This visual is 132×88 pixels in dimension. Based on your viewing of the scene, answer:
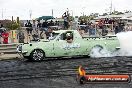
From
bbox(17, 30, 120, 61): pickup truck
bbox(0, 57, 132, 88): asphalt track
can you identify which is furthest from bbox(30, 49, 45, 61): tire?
bbox(0, 57, 132, 88): asphalt track

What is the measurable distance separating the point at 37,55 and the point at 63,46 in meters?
1.47

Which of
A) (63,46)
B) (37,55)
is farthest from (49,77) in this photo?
(63,46)

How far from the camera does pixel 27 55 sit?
63.8 ft

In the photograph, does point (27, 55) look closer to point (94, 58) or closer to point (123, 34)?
point (94, 58)

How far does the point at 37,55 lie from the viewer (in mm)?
19500

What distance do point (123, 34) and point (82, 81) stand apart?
14348 mm

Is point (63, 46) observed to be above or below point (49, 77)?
above

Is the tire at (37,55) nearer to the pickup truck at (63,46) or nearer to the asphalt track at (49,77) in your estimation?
the pickup truck at (63,46)

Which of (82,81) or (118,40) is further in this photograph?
(118,40)

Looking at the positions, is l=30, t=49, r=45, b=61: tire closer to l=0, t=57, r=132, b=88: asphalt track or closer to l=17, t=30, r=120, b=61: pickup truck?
l=17, t=30, r=120, b=61: pickup truck

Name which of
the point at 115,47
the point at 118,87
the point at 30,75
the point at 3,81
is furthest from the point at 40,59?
the point at 118,87

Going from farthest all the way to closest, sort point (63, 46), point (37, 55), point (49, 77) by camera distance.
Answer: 1. point (63, 46)
2. point (37, 55)
3. point (49, 77)

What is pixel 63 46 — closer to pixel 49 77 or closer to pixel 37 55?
pixel 37 55

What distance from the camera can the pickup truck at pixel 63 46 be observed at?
766 inches
